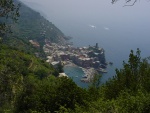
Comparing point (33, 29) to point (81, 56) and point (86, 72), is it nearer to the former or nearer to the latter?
point (81, 56)

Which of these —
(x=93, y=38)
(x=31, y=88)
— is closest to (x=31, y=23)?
(x=93, y=38)

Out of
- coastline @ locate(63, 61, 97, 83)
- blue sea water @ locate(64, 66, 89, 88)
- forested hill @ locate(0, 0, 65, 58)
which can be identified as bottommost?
blue sea water @ locate(64, 66, 89, 88)

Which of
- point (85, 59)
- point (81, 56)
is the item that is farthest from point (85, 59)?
point (81, 56)

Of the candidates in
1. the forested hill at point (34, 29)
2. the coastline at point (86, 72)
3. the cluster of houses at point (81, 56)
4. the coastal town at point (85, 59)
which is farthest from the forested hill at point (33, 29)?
the coastline at point (86, 72)

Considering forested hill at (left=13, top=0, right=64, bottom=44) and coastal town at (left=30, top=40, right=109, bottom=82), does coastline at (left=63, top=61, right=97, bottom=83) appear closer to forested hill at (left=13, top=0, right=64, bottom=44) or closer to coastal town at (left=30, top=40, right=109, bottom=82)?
coastal town at (left=30, top=40, right=109, bottom=82)

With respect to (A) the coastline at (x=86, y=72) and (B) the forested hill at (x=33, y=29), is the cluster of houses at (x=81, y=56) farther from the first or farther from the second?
(B) the forested hill at (x=33, y=29)

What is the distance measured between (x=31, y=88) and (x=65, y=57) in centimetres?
9905

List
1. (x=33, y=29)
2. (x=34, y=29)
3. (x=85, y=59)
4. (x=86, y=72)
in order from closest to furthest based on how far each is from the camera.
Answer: (x=86, y=72)
(x=85, y=59)
(x=33, y=29)
(x=34, y=29)

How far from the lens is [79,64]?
384 ft

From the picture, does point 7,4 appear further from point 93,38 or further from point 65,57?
point 93,38

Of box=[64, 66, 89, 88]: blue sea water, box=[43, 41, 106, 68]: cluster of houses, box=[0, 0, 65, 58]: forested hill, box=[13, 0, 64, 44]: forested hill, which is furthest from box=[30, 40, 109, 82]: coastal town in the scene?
box=[13, 0, 64, 44]: forested hill

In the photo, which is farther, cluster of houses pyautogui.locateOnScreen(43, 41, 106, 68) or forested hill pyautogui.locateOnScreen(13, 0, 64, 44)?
forested hill pyautogui.locateOnScreen(13, 0, 64, 44)

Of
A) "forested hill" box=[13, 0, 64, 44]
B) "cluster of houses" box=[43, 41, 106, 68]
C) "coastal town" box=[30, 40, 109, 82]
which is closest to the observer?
"coastal town" box=[30, 40, 109, 82]

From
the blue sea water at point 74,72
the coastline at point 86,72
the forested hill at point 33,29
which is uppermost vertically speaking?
the forested hill at point 33,29
